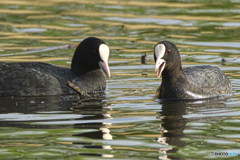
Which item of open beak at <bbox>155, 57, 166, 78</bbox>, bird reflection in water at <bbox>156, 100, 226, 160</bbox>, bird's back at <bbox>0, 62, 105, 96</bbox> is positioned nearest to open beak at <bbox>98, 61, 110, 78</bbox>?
bird's back at <bbox>0, 62, 105, 96</bbox>

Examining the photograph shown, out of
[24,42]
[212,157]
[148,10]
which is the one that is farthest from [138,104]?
[148,10]

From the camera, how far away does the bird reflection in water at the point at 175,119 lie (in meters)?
5.12

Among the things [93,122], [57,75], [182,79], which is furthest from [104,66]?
[93,122]

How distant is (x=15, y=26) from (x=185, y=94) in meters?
8.74

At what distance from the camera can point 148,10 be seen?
16797mm

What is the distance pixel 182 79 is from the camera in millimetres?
7621

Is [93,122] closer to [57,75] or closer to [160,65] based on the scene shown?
[160,65]

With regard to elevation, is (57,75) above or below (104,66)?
below

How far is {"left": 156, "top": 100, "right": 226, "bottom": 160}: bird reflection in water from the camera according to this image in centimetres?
512

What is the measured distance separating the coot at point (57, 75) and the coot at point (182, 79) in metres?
1.17

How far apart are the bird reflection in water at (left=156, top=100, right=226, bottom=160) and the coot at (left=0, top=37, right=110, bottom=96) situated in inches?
64.2

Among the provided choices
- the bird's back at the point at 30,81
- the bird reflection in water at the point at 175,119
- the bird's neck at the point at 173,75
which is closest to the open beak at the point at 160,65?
the bird's neck at the point at 173,75

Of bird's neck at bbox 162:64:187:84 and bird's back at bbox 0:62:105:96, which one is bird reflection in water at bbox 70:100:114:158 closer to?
bird's back at bbox 0:62:105:96

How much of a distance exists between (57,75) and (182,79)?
2288 mm
